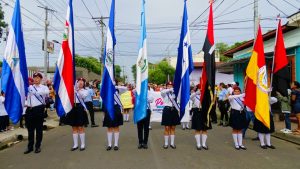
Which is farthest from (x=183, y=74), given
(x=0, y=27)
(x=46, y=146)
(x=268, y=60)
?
(x=0, y=27)

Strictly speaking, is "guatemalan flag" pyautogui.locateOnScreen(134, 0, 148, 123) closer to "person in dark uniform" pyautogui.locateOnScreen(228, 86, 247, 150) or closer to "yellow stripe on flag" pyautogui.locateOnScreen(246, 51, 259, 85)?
"person in dark uniform" pyautogui.locateOnScreen(228, 86, 247, 150)

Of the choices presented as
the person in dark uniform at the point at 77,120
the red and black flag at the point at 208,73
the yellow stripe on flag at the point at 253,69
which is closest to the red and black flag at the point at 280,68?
the yellow stripe on flag at the point at 253,69

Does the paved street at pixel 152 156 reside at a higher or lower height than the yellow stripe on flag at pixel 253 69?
lower

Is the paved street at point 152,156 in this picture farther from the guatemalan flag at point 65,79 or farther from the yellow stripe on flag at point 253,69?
the yellow stripe on flag at point 253,69

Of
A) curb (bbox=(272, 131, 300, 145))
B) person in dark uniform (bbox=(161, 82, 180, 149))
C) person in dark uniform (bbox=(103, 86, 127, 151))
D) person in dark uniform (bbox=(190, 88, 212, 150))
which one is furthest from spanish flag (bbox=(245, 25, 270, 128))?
person in dark uniform (bbox=(103, 86, 127, 151))

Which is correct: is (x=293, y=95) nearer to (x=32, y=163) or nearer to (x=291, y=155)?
(x=291, y=155)

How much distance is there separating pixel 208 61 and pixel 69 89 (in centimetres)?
369

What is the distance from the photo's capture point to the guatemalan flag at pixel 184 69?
9492 millimetres

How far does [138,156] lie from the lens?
844 centimetres

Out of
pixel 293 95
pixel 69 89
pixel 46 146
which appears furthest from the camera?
pixel 293 95

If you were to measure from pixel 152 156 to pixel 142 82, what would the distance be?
201cm

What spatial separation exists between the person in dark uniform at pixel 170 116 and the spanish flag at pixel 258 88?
198 cm

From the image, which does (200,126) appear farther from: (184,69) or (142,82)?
(142,82)

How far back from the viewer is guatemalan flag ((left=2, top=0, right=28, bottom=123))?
8.61 meters
